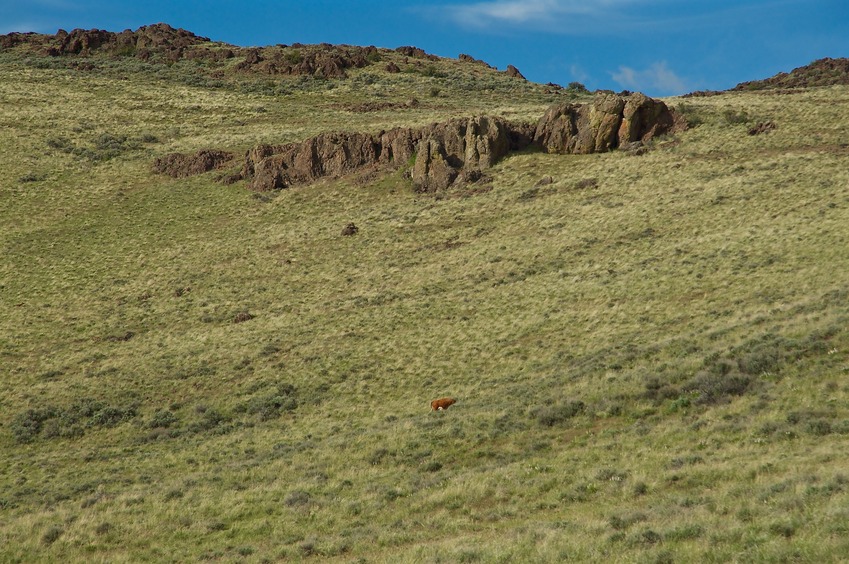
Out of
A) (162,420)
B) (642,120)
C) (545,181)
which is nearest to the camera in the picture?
(162,420)

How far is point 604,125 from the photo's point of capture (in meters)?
55.4

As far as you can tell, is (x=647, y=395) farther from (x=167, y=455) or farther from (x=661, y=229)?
(x=661, y=229)

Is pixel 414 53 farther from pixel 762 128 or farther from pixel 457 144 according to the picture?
pixel 762 128

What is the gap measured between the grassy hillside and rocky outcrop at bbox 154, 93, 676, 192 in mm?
1894

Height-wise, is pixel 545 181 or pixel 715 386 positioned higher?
pixel 545 181

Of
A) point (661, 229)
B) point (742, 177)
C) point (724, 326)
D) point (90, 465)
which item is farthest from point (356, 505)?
point (742, 177)

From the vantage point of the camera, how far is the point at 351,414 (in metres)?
25.2

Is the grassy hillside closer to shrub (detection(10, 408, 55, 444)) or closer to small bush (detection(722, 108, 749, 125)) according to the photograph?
shrub (detection(10, 408, 55, 444))

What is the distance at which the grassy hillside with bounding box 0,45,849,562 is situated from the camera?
13.5m

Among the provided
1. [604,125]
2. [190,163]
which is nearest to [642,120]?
[604,125]

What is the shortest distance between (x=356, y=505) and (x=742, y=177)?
38.7 metres

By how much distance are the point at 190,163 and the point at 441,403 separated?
151 feet

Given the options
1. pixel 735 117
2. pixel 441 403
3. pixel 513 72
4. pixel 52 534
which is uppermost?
pixel 513 72

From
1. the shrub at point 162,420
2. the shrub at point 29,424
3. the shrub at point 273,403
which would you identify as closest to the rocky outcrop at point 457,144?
the shrub at point 273,403
